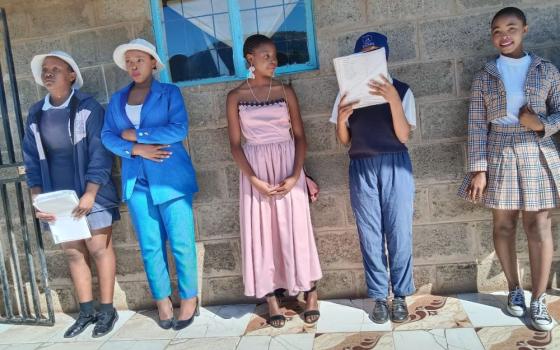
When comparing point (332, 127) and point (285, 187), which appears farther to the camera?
point (332, 127)

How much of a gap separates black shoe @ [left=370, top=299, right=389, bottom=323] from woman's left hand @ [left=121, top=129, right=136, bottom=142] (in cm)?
189

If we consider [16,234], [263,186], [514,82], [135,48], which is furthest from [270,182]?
[16,234]

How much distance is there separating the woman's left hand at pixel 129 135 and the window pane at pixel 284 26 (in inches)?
42.2

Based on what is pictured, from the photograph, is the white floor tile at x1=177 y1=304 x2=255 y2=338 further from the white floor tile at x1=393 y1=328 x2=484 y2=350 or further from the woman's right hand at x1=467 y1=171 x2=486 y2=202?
the woman's right hand at x1=467 y1=171 x2=486 y2=202

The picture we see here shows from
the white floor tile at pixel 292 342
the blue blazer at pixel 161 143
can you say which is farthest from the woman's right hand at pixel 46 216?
the white floor tile at pixel 292 342

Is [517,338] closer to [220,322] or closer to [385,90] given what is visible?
[385,90]

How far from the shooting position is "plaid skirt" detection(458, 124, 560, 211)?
261 centimetres

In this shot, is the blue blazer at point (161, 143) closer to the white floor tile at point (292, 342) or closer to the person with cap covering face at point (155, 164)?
the person with cap covering face at point (155, 164)

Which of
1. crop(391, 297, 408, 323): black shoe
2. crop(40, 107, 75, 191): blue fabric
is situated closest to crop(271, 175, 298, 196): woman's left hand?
crop(391, 297, 408, 323): black shoe

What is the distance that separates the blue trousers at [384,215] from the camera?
9.04 ft

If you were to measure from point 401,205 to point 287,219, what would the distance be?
0.72 meters

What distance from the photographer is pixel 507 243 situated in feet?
9.35

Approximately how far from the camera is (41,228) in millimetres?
3557

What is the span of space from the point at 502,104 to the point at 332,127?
3.51ft
